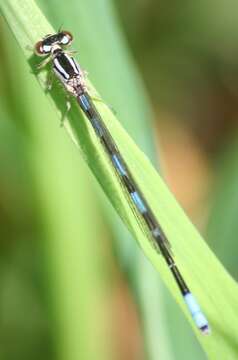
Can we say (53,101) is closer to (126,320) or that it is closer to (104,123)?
(104,123)

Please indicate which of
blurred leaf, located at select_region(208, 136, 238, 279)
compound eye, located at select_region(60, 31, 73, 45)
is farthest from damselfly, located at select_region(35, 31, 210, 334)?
blurred leaf, located at select_region(208, 136, 238, 279)

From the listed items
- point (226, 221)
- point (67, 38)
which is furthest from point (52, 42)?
point (226, 221)

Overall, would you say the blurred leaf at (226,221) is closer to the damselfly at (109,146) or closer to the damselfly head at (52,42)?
the damselfly at (109,146)

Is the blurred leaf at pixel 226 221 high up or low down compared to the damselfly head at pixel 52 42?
down

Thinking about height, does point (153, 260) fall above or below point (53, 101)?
below

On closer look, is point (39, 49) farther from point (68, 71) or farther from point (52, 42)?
point (68, 71)

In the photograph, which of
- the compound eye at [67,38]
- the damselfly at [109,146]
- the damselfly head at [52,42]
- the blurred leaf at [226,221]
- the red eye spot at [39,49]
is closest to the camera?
the damselfly at [109,146]

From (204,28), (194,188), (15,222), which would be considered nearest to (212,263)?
(15,222)

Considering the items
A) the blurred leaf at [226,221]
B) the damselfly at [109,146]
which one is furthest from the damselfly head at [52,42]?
the blurred leaf at [226,221]
